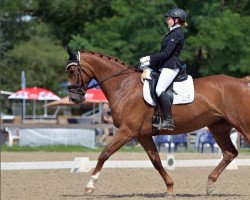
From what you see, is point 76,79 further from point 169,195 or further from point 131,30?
point 131,30

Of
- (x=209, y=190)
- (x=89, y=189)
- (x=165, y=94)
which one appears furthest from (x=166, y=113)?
(x=89, y=189)

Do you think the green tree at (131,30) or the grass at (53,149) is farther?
the green tree at (131,30)

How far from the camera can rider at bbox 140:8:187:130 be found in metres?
10.9

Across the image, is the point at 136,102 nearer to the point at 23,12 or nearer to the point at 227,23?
the point at 227,23

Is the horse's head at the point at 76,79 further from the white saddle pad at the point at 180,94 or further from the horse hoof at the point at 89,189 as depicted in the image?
the horse hoof at the point at 89,189

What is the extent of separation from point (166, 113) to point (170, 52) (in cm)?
92

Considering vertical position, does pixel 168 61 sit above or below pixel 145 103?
above

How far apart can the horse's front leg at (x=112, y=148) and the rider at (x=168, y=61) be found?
51 cm

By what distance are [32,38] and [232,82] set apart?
4043cm

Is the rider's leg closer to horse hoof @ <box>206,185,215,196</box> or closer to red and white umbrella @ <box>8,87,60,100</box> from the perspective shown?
horse hoof @ <box>206,185,215,196</box>

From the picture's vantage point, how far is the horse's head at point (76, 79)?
11328 mm

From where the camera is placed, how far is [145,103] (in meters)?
11.1

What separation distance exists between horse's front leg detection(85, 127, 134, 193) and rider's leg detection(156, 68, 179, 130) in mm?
548

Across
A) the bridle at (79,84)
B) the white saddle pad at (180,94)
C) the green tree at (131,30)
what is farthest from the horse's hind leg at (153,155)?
the green tree at (131,30)
